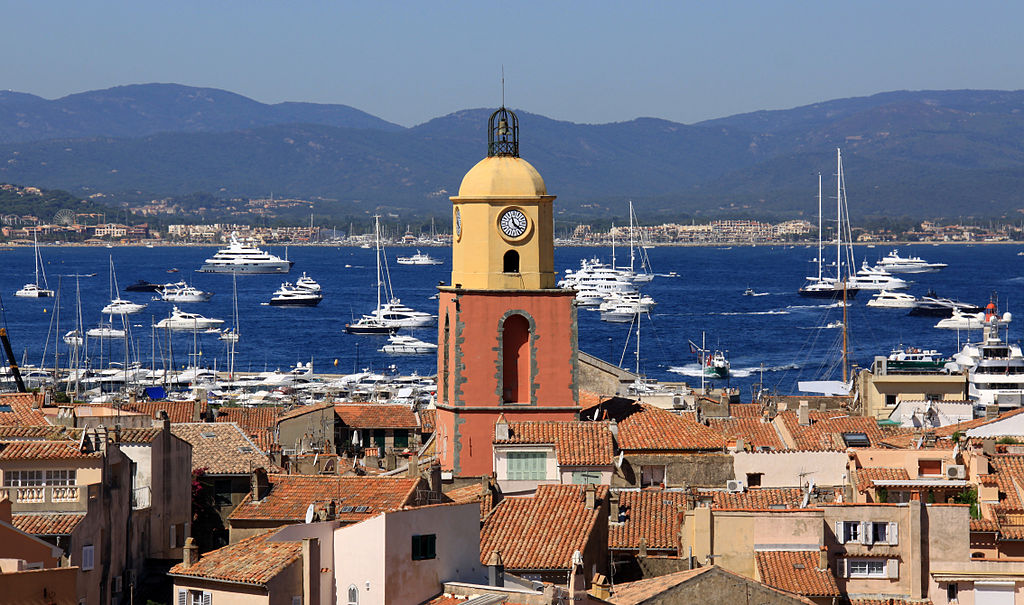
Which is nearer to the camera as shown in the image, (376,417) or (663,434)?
(663,434)

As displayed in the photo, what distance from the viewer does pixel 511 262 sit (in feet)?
104

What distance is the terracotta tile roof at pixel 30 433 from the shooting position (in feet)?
74.4

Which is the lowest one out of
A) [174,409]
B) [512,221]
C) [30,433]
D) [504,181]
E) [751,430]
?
[174,409]

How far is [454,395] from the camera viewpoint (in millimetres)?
31328

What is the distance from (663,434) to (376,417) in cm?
2013

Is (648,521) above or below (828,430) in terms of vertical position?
above

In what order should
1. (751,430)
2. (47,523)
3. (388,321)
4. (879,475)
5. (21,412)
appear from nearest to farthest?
(47,523), (879,475), (21,412), (751,430), (388,321)

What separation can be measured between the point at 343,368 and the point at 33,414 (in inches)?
3899

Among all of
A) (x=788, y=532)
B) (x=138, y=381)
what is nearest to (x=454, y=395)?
(x=788, y=532)

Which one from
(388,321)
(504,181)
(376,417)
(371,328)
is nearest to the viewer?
(504,181)

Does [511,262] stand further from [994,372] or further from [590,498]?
[994,372]

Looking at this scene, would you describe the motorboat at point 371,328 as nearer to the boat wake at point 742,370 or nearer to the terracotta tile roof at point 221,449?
the boat wake at point 742,370

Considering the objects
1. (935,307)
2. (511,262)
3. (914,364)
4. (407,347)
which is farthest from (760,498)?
(935,307)

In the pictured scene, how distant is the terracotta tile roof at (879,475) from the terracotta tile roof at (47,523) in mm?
11345
